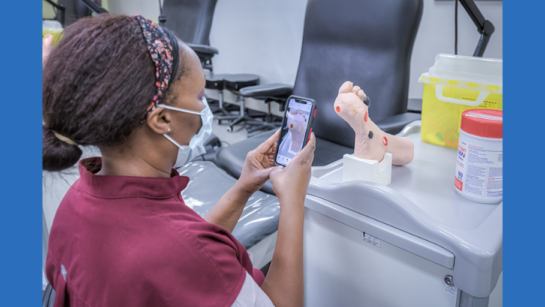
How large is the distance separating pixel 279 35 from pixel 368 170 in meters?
2.46

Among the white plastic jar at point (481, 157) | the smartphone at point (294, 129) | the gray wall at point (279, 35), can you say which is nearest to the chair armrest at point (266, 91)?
the gray wall at point (279, 35)

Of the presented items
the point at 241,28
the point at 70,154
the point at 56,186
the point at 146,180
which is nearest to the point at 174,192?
the point at 146,180

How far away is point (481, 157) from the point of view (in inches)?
25.6

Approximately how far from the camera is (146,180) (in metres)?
0.57

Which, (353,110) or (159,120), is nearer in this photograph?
(159,120)

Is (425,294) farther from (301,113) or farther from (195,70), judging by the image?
(195,70)

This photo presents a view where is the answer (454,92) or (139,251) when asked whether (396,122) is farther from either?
(139,251)

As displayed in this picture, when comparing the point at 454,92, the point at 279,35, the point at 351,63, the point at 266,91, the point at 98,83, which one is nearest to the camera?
the point at 98,83

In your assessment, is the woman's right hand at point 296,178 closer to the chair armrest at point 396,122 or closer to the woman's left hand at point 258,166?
the woman's left hand at point 258,166

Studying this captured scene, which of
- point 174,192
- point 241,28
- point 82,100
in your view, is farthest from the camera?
point 241,28

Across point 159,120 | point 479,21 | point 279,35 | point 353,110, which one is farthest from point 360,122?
point 279,35

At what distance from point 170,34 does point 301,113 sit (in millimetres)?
332

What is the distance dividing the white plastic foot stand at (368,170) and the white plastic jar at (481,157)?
141 mm

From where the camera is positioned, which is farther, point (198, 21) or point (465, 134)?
point (198, 21)
